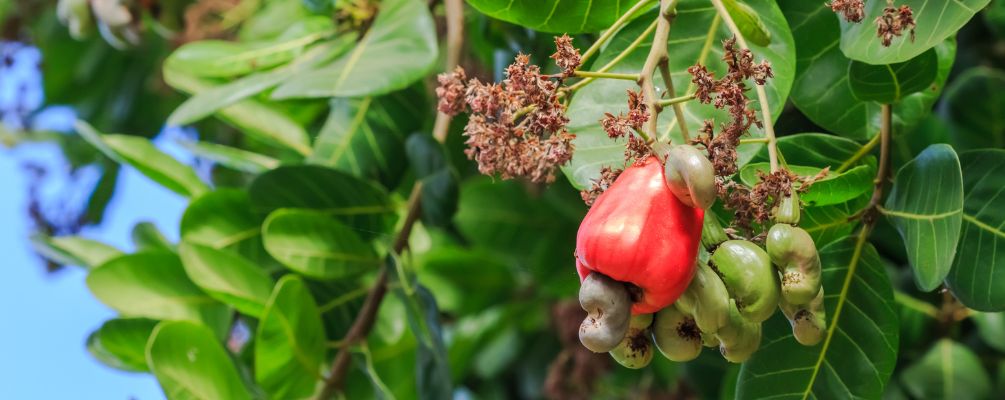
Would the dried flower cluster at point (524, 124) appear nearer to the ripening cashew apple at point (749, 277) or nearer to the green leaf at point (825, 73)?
the ripening cashew apple at point (749, 277)

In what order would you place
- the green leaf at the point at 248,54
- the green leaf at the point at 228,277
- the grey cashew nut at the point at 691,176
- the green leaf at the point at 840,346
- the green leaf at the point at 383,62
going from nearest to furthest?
the grey cashew nut at the point at 691,176
the green leaf at the point at 840,346
the green leaf at the point at 383,62
the green leaf at the point at 228,277
the green leaf at the point at 248,54

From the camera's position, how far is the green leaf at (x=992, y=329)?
4.80ft

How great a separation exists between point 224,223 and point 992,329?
3.22 feet

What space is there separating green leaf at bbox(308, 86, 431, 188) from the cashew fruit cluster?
703 millimetres

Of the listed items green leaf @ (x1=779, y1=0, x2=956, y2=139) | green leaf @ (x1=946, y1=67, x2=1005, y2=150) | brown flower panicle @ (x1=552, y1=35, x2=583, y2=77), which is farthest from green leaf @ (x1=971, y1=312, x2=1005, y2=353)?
brown flower panicle @ (x1=552, y1=35, x2=583, y2=77)

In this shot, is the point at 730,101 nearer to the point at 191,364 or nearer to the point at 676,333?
the point at 676,333

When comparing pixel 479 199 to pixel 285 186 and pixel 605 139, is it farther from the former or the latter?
pixel 605 139

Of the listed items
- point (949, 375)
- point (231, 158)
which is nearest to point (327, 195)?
point (231, 158)

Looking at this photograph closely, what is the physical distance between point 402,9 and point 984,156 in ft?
2.04

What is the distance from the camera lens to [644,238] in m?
0.67

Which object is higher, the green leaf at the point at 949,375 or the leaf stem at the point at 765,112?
the leaf stem at the point at 765,112

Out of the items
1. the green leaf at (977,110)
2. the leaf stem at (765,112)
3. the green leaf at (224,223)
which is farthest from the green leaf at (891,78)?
the green leaf at (224,223)

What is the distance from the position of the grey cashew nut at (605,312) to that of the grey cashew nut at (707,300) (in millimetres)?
41

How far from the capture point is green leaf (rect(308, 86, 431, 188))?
1.37 meters
